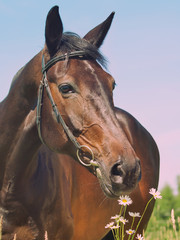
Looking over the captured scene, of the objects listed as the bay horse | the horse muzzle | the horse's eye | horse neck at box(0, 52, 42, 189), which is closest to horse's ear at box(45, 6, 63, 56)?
the bay horse

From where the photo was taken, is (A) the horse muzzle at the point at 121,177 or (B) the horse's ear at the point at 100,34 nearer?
(A) the horse muzzle at the point at 121,177

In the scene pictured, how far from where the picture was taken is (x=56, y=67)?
3518 millimetres

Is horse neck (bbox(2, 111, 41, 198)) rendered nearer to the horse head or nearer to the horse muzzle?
the horse head

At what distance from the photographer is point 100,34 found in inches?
158

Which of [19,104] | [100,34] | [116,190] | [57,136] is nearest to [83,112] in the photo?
[57,136]

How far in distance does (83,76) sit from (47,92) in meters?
0.43

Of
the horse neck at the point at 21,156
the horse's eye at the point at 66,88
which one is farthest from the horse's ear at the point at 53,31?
the horse neck at the point at 21,156

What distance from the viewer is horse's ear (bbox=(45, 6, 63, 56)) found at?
353cm

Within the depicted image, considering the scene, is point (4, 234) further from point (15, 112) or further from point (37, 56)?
point (37, 56)

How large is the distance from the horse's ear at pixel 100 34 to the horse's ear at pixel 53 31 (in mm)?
479

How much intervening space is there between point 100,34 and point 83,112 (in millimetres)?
1158

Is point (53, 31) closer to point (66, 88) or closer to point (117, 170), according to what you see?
point (66, 88)

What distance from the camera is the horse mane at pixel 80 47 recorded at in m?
3.60

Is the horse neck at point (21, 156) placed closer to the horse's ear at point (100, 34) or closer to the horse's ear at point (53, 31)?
the horse's ear at point (53, 31)
